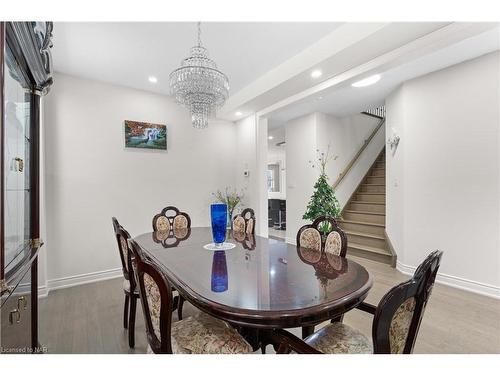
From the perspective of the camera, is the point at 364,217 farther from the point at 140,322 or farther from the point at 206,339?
the point at 206,339

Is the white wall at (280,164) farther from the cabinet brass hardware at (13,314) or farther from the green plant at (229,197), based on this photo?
the cabinet brass hardware at (13,314)

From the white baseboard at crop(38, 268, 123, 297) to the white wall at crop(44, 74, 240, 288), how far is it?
1 cm

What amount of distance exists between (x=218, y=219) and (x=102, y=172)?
7.91 ft

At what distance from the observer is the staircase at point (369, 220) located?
4.21 metres

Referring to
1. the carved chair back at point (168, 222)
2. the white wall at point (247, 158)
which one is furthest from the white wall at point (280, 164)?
the carved chair back at point (168, 222)

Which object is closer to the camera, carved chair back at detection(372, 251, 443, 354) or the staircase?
carved chair back at detection(372, 251, 443, 354)

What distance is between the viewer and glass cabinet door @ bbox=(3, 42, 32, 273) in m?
1.26

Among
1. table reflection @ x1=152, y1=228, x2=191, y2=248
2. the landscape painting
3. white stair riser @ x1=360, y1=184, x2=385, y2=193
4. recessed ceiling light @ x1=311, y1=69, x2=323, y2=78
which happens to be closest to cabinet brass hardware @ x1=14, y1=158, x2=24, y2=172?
table reflection @ x1=152, y1=228, x2=191, y2=248

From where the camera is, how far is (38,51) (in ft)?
4.96

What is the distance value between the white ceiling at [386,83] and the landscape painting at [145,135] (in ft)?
6.29

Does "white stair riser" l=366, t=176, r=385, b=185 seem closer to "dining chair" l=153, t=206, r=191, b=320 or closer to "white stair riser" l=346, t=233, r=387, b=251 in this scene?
"white stair riser" l=346, t=233, r=387, b=251
